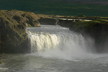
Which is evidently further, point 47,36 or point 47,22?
point 47,22


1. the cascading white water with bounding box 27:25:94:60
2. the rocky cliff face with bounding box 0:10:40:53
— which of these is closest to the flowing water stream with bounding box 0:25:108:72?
the cascading white water with bounding box 27:25:94:60

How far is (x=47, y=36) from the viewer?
59.0 m

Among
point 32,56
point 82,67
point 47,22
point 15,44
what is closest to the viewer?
point 82,67

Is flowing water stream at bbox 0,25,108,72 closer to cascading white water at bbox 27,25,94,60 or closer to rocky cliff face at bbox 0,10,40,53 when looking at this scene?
cascading white water at bbox 27,25,94,60

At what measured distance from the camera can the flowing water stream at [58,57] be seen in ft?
136

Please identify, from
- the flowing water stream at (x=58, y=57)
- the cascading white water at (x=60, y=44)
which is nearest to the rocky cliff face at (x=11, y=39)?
the flowing water stream at (x=58, y=57)

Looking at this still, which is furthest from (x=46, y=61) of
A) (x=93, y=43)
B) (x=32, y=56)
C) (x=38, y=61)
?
(x=93, y=43)

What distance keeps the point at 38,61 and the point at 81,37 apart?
1838 centimetres

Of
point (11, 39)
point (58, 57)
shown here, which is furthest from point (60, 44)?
point (11, 39)

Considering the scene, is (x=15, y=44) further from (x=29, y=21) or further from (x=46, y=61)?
(x=29, y=21)

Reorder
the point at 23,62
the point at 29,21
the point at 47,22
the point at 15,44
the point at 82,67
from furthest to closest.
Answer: the point at 47,22, the point at 29,21, the point at 15,44, the point at 23,62, the point at 82,67

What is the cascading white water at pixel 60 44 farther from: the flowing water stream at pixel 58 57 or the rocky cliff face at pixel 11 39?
the rocky cliff face at pixel 11 39

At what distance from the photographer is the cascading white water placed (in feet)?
184

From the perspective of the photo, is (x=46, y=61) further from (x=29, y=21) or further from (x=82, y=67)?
(x=29, y=21)
